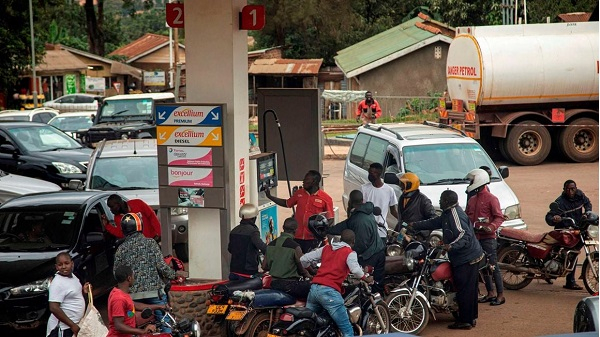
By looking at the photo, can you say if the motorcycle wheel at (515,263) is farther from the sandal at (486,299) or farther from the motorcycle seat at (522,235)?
the sandal at (486,299)

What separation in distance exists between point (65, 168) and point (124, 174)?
15.5 ft

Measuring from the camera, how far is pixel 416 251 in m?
10.5

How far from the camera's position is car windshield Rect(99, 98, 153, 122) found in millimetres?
27328

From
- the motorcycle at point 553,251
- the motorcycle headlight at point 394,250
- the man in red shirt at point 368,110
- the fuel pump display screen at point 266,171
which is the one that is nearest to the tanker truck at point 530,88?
the man in red shirt at point 368,110

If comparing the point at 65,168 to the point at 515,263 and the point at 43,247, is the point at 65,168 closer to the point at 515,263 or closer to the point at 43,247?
the point at 43,247

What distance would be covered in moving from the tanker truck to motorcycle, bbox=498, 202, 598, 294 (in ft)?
39.6

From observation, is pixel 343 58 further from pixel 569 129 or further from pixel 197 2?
pixel 197 2

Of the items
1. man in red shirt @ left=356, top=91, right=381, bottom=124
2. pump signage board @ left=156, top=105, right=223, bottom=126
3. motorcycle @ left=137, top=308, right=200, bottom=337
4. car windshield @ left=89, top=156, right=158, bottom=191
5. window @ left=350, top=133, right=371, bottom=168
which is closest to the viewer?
motorcycle @ left=137, top=308, right=200, bottom=337

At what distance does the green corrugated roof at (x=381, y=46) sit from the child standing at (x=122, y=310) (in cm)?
3176

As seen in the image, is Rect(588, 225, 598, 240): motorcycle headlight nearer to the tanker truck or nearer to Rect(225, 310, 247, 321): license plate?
Rect(225, 310, 247, 321): license plate

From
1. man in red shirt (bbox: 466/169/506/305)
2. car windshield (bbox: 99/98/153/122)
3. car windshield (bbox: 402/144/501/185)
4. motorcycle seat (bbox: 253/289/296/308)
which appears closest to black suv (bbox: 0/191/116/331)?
motorcycle seat (bbox: 253/289/296/308)

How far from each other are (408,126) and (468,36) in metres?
8.82

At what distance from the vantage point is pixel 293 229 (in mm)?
9680

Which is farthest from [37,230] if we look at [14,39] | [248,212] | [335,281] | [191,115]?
[14,39]
